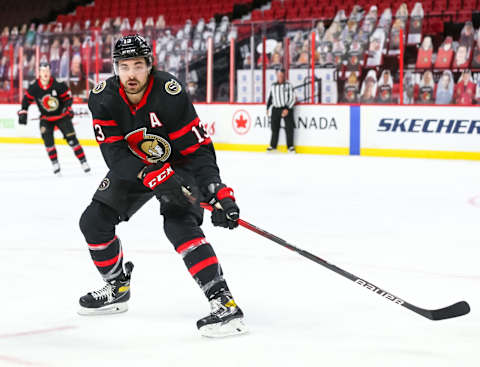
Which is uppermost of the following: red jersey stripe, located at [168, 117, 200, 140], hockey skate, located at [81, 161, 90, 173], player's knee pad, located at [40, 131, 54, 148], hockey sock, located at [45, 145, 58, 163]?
red jersey stripe, located at [168, 117, 200, 140]

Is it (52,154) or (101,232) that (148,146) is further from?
(52,154)

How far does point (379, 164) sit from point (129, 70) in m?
7.22

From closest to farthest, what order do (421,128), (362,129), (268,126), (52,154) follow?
(52,154) → (421,128) → (362,129) → (268,126)

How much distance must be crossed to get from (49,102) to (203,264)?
6.46 metres

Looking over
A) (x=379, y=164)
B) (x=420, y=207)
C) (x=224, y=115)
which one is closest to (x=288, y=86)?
(x=224, y=115)

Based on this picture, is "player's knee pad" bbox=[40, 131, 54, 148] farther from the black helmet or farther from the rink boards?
the black helmet

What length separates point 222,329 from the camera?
2.78 m

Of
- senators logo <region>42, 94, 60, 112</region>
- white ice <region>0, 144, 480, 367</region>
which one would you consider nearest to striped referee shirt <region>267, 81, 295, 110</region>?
senators logo <region>42, 94, 60, 112</region>

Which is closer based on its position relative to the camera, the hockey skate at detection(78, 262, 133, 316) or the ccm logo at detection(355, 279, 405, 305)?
the ccm logo at detection(355, 279, 405, 305)

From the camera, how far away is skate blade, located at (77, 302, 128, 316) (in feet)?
10.3

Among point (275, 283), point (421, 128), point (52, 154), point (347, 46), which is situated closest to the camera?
point (275, 283)

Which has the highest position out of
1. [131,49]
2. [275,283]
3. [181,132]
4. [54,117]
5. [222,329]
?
[131,49]

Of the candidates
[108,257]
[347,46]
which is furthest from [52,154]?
[108,257]

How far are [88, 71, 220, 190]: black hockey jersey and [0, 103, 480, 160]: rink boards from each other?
7.37m
